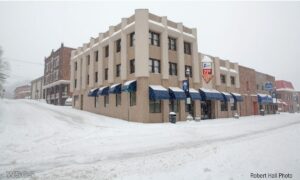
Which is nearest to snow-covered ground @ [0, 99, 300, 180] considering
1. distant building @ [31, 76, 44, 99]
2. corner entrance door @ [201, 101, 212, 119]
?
corner entrance door @ [201, 101, 212, 119]

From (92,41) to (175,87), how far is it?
1614 cm

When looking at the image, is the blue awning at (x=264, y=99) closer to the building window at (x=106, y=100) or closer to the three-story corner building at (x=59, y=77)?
the building window at (x=106, y=100)

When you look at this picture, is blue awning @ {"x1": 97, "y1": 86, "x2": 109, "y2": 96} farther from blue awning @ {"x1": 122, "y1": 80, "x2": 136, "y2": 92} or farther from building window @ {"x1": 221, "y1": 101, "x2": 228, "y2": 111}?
building window @ {"x1": 221, "y1": 101, "x2": 228, "y2": 111}

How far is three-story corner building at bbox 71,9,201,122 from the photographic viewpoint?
24484 millimetres

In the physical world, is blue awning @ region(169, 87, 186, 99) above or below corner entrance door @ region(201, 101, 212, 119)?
above

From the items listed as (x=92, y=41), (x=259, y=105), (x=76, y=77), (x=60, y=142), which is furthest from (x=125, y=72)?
(x=259, y=105)

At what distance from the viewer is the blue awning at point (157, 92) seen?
2372cm

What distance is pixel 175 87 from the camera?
90.9ft

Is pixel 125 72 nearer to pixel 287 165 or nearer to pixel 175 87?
pixel 175 87

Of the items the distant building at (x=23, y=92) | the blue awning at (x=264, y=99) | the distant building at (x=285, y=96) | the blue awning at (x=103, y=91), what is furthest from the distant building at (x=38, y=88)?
the distant building at (x=285, y=96)

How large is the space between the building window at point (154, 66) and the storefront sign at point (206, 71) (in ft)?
26.8

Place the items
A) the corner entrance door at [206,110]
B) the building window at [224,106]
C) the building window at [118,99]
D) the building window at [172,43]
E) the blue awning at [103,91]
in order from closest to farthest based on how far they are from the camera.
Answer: the building window at [118,99] → the building window at [172,43] → the blue awning at [103,91] → the corner entrance door at [206,110] → the building window at [224,106]

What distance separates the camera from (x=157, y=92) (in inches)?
944

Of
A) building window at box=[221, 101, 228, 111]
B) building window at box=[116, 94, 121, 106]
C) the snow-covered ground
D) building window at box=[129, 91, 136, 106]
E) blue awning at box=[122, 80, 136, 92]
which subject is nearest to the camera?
the snow-covered ground
